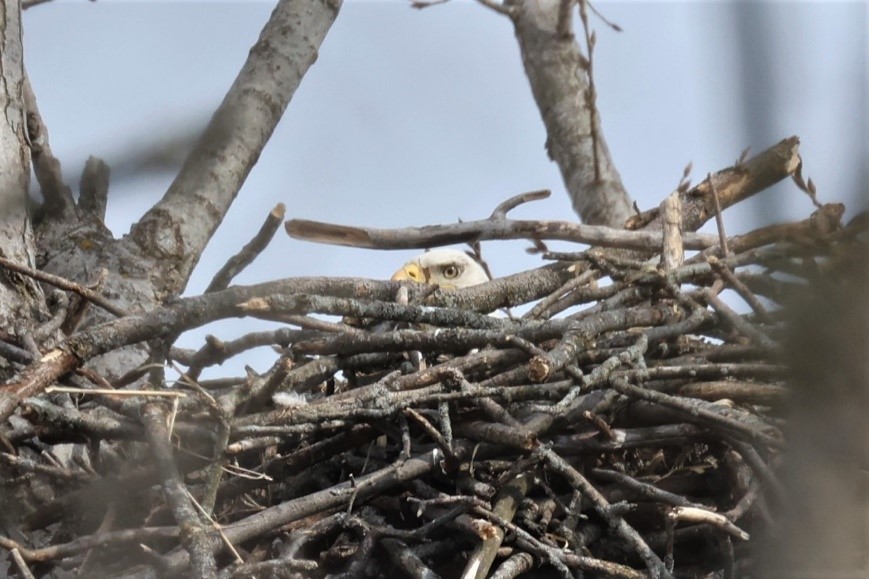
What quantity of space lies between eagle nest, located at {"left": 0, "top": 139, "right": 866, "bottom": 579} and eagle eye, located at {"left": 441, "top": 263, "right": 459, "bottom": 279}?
2110 mm

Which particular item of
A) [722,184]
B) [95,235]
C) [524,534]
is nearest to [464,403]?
[524,534]

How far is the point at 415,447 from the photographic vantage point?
7.16 ft

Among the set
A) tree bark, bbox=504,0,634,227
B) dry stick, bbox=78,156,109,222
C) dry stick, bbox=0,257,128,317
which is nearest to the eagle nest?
dry stick, bbox=0,257,128,317

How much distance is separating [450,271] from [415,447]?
8.17 ft

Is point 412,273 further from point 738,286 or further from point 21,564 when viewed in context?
point 21,564

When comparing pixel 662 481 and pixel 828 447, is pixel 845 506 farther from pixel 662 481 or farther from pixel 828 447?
pixel 662 481

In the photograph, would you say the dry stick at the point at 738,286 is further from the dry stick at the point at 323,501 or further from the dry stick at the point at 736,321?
the dry stick at the point at 323,501

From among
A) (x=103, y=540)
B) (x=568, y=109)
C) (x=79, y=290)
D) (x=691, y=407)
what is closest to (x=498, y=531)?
(x=691, y=407)

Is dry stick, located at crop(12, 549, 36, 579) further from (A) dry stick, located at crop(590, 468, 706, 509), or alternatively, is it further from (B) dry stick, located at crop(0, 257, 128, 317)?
(A) dry stick, located at crop(590, 468, 706, 509)

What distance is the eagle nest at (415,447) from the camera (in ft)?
6.16

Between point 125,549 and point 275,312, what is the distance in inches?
21.4

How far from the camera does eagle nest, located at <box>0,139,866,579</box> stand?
1.88 meters

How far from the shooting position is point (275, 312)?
2168mm

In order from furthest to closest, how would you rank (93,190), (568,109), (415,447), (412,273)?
(568,109)
(412,273)
(93,190)
(415,447)
